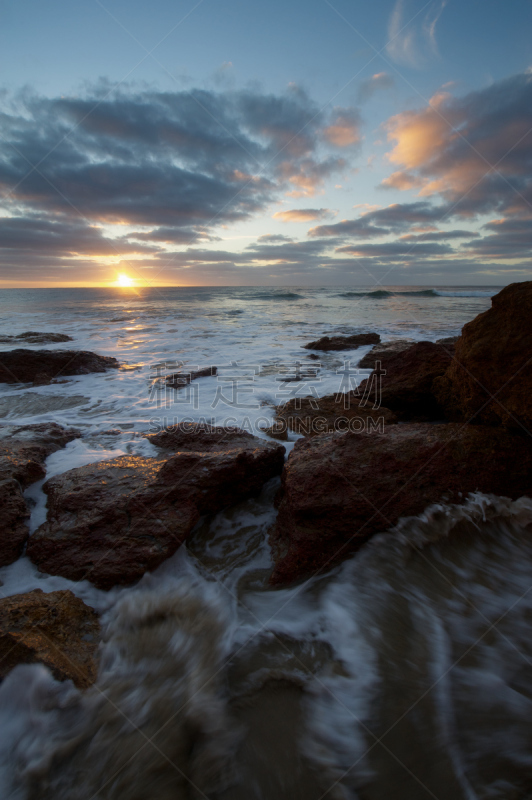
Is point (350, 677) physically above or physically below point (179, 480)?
below

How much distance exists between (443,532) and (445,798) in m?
1.23

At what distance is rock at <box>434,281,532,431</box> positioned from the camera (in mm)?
2512

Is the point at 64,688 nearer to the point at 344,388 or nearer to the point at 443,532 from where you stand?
the point at 443,532

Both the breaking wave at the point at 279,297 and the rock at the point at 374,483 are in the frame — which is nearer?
the rock at the point at 374,483

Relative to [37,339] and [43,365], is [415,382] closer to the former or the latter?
[43,365]

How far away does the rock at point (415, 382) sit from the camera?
3738 millimetres

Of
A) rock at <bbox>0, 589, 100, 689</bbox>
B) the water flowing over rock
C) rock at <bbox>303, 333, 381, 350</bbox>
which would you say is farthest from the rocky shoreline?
rock at <bbox>303, 333, 381, 350</bbox>

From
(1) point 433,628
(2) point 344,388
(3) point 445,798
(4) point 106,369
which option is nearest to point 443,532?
(1) point 433,628

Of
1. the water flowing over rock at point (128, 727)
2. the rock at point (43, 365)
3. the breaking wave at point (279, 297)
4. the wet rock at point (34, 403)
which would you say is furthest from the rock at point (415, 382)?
the breaking wave at point (279, 297)

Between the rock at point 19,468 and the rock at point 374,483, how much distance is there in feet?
5.34

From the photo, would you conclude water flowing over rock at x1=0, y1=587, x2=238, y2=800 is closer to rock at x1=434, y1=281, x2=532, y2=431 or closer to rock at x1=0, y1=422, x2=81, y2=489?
rock at x1=0, y1=422, x2=81, y2=489

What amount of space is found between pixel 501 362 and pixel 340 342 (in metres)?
6.61

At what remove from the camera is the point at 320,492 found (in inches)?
90.7

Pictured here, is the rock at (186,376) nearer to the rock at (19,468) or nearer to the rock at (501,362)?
the rock at (19,468)
